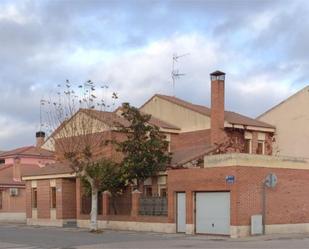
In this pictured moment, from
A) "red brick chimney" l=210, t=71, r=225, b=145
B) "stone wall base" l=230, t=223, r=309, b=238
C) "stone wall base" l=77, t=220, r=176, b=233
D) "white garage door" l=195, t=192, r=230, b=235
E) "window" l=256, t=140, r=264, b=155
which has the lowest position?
"stone wall base" l=77, t=220, r=176, b=233

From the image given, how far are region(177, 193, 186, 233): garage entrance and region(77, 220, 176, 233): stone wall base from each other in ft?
1.15

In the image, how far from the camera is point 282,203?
31.4m

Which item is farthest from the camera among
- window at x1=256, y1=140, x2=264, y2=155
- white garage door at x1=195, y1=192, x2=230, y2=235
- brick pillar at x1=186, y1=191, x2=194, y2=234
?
window at x1=256, y1=140, x2=264, y2=155

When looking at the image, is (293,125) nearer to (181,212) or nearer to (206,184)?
(181,212)

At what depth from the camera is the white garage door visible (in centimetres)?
3005

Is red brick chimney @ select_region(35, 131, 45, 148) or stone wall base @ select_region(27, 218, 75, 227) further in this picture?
red brick chimney @ select_region(35, 131, 45, 148)

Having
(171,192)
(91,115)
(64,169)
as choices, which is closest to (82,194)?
Result: (64,169)

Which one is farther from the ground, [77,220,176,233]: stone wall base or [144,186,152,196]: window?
[144,186,152,196]: window

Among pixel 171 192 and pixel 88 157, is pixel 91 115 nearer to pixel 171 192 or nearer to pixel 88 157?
pixel 88 157

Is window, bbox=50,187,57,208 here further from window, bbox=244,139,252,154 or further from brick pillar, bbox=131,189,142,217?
window, bbox=244,139,252,154

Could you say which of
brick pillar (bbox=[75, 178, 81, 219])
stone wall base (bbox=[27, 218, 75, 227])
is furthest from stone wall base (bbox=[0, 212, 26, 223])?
brick pillar (bbox=[75, 178, 81, 219])

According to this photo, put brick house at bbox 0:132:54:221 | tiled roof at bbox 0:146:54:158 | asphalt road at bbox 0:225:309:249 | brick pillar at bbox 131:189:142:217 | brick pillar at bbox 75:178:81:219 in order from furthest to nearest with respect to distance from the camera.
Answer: tiled roof at bbox 0:146:54:158 → brick house at bbox 0:132:54:221 → brick pillar at bbox 75:178:81:219 → brick pillar at bbox 131:189:142:217 → asphalt road at bbox 0:225:309:249

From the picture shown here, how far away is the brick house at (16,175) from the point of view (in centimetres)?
5434

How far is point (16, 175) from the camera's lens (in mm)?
56969
